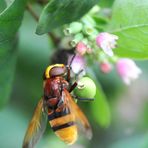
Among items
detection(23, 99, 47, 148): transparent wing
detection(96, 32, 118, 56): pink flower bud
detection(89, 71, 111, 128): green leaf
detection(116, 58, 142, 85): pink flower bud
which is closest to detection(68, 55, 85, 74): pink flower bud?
detection(96, 32, 118, 56): pink flower bud

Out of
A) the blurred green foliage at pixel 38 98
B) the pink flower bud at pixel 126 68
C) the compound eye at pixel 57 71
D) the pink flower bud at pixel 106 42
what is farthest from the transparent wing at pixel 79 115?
the blurred green foliage at pixel 38 98

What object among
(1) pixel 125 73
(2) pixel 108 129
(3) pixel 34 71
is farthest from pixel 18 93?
(1) pixel 125 73

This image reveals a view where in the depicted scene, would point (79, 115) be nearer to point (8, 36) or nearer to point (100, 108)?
point (8, 36)

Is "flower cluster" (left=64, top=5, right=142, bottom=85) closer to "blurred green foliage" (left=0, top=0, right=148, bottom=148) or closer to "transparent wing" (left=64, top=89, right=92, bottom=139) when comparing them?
"transparent wing" (left=64, top=89, right=92, bottom=139)

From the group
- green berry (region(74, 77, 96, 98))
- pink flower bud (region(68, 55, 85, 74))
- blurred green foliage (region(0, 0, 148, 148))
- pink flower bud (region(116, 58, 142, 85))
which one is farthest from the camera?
blurred green foliage (region(0, 0, 148, 148))

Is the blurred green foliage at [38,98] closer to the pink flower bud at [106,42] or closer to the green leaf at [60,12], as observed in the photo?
the pink flower bud at [106,42]

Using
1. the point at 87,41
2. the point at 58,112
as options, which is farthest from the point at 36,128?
the point at 87,41
